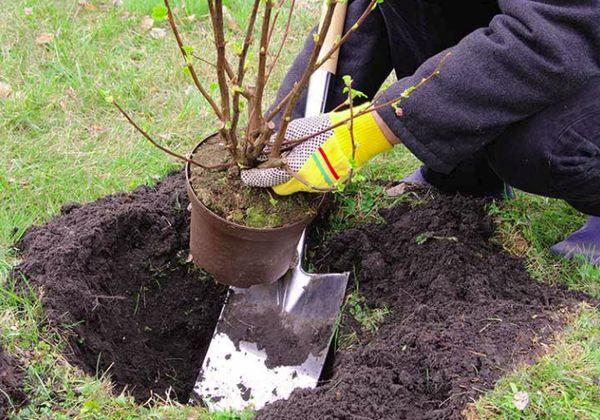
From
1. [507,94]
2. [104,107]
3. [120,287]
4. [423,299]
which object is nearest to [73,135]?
[104,107]

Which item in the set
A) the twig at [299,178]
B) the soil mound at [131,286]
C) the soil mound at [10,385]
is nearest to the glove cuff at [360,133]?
the twig at [299,178]

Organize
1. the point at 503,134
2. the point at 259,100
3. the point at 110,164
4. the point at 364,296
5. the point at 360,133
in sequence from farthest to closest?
1. the point at 110,164
2. the point at 364,296
3. the point at 503,134
4. the point at 360,133
5. the point at 259,100

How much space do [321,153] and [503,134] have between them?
0.59 meters

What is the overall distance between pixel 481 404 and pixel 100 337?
1.19 meters

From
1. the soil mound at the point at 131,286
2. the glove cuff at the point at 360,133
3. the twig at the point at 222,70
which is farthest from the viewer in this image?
the soil mound at the point at 131,286

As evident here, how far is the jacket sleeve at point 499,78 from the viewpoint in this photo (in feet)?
5.69

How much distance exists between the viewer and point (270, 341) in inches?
90.8

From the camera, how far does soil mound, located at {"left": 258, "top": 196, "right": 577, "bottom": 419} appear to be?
5.80 ft

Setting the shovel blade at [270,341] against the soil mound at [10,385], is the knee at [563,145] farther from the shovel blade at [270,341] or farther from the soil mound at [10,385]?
the soil mound at [10,385]

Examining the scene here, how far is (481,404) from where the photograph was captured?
1652mm

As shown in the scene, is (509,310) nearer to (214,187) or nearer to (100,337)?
(214,187)

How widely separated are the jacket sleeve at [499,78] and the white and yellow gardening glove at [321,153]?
76 mm

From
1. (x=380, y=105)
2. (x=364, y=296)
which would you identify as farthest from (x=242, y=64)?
(x=364, y=296)

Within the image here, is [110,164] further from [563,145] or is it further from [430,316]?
[563,145]
